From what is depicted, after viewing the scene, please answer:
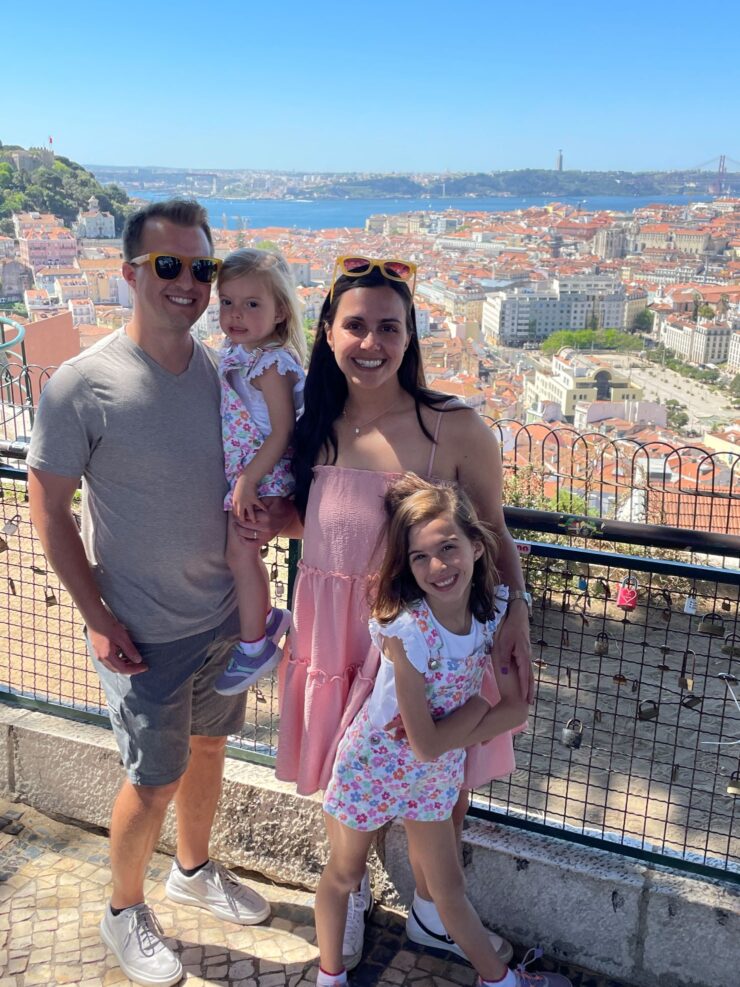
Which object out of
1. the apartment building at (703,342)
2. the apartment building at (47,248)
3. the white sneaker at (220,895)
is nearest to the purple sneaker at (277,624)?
the white sneaker at (220,895)

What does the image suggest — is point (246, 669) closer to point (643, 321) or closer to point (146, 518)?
point (146, 518)

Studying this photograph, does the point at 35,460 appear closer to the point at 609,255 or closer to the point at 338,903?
the point at 338,903

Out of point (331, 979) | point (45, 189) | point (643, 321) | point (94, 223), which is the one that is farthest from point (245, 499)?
point (94, 223)

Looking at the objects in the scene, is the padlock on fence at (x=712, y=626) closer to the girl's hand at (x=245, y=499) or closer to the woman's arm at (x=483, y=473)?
the woman's arm at (x=483, y=473)

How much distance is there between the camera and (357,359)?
1.86m

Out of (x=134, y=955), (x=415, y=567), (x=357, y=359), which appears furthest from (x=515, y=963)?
(x=357, y=359)

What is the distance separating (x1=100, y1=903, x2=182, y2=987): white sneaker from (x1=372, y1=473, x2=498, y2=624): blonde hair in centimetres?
111

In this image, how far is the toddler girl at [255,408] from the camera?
2031 millimetres

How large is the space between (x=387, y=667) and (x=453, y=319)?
247 feet

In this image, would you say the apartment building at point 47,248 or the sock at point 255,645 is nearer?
the sock at point 255,645

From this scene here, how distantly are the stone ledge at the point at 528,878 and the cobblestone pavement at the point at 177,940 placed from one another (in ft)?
0.25

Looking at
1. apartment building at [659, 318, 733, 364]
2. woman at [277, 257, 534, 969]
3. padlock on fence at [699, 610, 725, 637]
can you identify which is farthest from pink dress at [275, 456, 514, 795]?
apartment building at [659, 318, 733, 364]

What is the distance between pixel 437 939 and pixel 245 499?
1.23 m

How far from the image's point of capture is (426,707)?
1.79 metres
